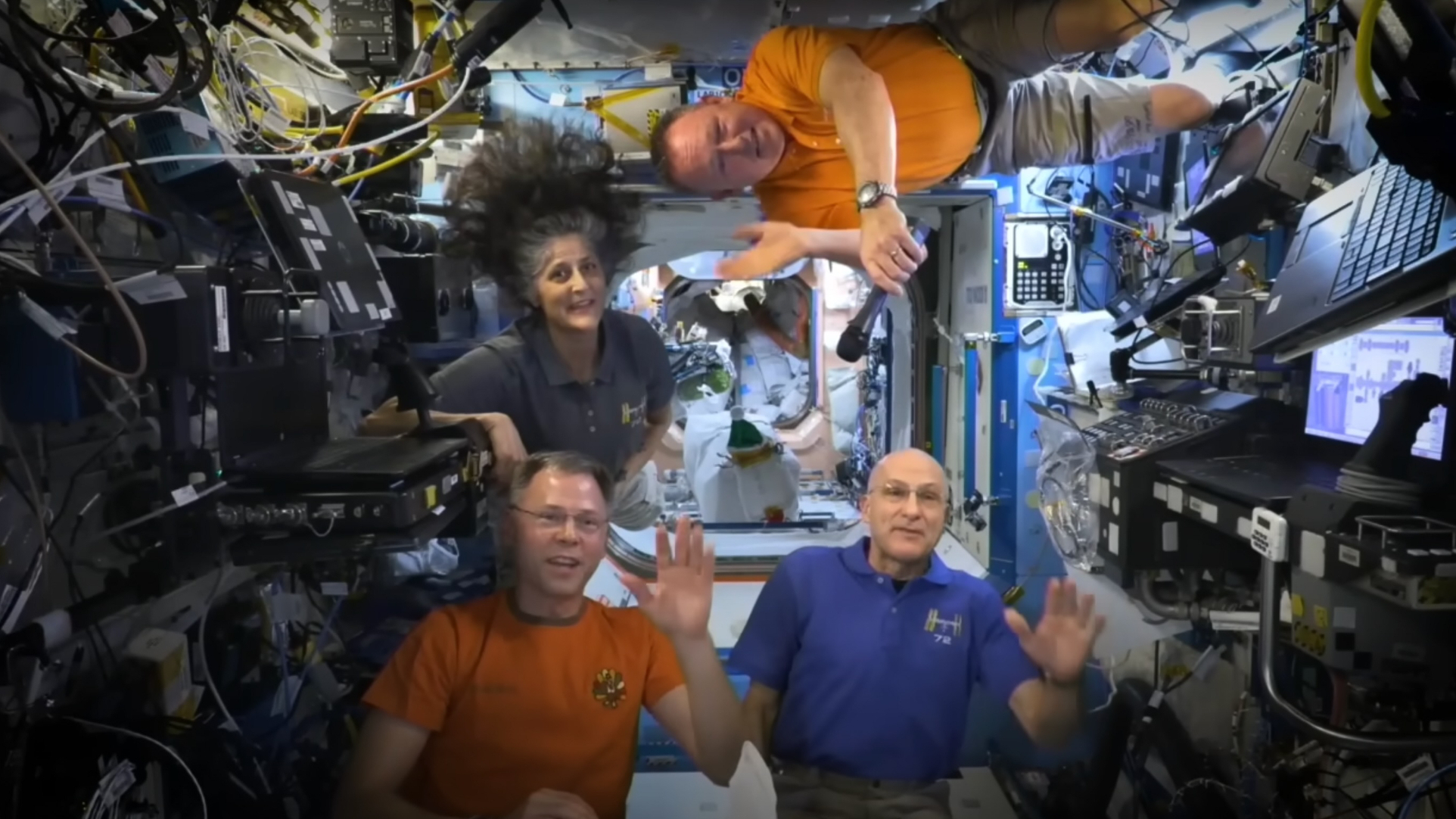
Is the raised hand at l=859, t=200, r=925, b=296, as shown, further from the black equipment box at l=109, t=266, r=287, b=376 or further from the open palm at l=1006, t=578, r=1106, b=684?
the black equipment box at l=109, t=266, r=287, b=376

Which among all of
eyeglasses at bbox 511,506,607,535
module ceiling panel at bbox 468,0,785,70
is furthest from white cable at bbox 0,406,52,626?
module ceiling panel at bbox 468,0,785,70

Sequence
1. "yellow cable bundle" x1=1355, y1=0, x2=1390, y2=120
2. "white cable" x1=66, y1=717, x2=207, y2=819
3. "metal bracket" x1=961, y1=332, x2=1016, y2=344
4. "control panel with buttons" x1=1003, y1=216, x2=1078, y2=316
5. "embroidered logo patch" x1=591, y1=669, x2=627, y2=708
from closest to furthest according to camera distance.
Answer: "yellow cable bundle" x1=1355, y1=0, x2=1390, y2=120
"white cable" x1=66, y1=717, x2=207, y2=819
"embroidered logo patch" x1=591, y1=669, x2=627, y2=708
"control panel with buttons" x1=1003, y1=216, x2=1078, y2=316
"metal bracket" x1=961, y1=332, x2=1016, y2=344

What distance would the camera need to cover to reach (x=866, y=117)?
1.63 metres

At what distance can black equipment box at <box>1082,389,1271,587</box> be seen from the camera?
1943 millimetres

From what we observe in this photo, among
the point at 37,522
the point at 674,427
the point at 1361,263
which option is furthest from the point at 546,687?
the point at 1361,263

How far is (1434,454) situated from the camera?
5.19 ft

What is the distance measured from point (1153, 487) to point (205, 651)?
2.04 m

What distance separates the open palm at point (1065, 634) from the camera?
1586 millimetres

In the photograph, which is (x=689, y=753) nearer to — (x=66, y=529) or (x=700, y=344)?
(x=700, y=344)

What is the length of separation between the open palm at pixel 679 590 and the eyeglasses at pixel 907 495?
1.39ft

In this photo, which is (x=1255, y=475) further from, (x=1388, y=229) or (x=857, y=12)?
(x=857, y=12)

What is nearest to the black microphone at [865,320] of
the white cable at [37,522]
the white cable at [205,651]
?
the white cable at [205,651]

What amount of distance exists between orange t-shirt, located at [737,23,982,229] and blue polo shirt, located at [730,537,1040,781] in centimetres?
74

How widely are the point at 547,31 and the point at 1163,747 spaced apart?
2.13 meters
